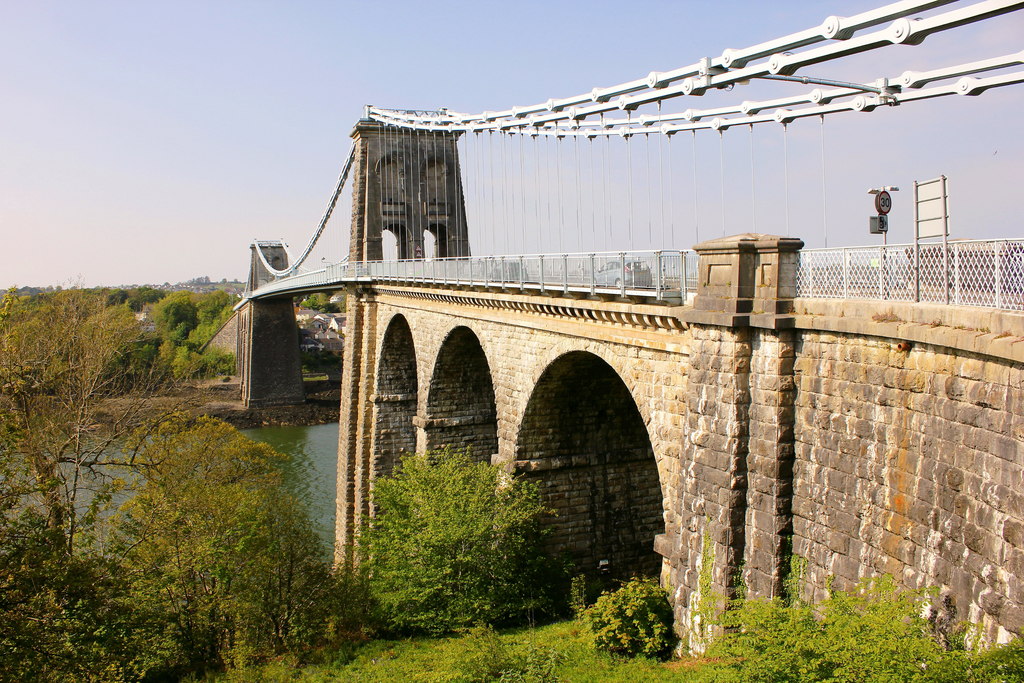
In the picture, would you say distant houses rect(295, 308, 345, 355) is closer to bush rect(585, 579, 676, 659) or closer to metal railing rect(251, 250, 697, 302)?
metal railing rect(251, 250, 697, 302)

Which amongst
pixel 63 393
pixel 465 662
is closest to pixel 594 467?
pixel 465 662

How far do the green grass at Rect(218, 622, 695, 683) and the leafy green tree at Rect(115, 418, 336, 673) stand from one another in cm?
111

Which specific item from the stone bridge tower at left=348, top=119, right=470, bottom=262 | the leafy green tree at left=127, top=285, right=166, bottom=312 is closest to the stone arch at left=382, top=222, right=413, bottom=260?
the stone bridge tower at left=348, top=119, right=470, bottom=262

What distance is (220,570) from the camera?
51.3 feet

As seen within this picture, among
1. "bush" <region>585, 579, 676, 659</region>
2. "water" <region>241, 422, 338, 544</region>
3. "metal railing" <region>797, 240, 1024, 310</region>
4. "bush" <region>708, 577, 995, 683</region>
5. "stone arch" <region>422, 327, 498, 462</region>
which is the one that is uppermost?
"metal railing" <region>797, 240, 1024, 310</region>

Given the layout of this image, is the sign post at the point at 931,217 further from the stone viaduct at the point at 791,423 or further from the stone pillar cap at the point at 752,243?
the stone pillar cap at the point at 752,243

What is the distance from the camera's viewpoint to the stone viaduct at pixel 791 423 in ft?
20.4

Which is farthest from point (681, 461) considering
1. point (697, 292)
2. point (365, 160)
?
point (365, 160)

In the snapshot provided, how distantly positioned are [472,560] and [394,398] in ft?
40.2

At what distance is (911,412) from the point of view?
23.6 ft

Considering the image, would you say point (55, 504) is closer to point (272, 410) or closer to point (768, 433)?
point (768, 433)

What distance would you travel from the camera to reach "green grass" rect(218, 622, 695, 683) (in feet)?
34.9

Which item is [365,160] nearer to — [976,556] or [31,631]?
[31,631]

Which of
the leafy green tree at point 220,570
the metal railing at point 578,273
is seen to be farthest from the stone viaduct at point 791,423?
the leafy green tree at point 220,570
